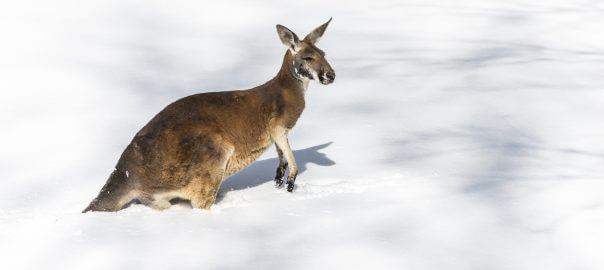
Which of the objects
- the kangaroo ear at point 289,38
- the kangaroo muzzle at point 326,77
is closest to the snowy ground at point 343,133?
the kangaroo muzzle at point 326,77

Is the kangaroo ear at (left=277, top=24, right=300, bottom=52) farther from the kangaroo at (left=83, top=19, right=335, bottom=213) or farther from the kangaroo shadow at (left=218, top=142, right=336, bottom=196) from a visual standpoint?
the kangaroo shadow at (left=218, top=142, right=336, bottom=196)

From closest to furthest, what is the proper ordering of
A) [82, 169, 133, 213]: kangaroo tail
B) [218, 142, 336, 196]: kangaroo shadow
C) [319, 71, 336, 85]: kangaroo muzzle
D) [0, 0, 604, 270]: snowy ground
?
[0, 0, 604, 270]: snowy ground
[82, 169, 133, 213]: kangaroo tail
[319, 71, 336, 85]: kangaroo muzzle
[218, 142, 336, 196]: kangaroo shadow

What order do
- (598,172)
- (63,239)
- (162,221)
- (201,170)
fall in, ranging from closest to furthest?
1. (63,239)
2. (162,221)
3. (201,170)
4. (598,172)

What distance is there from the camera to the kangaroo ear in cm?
593

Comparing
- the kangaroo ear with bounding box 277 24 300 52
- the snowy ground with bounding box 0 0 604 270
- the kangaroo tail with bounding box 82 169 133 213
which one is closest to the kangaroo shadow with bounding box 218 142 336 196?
the snowy ground with bounding box 0 0 604 270

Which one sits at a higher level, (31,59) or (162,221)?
(31,59)

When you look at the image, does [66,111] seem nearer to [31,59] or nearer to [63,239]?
[31,59]

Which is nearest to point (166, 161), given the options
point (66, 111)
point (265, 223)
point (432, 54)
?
point (265, 223)

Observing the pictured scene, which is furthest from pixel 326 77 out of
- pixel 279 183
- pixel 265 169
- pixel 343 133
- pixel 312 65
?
pixel 343 133

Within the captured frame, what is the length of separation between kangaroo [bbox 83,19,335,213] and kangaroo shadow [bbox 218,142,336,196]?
0.37 m

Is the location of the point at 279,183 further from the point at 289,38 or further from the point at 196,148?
the point at 289,38

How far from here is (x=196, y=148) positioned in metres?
5.32

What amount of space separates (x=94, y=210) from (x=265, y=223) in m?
0.98

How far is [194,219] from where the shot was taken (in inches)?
199
